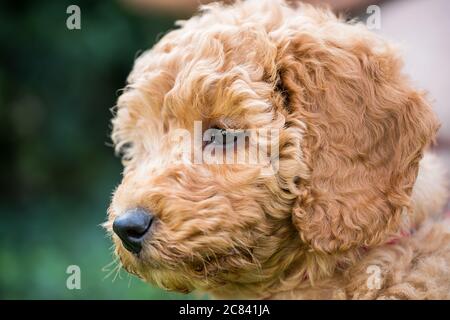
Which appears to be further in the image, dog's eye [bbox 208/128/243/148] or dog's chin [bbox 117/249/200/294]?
dog's eye [bbox 208/128/243/148]

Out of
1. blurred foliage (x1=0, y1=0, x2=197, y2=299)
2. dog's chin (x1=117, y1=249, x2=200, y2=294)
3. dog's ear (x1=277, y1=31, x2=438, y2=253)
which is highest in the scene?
blurred foliage (x1=0, y1=0, x2=197, y2=299)

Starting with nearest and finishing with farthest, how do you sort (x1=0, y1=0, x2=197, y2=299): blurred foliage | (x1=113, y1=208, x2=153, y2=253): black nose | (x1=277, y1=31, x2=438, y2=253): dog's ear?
(x1=113, y1=208, x2=153, y2=253): black nose, (x1=277, y1=31, x2=438, y2=253): dog's ear, (x1=0, y1=0, x2=197, y2=299): blurred foliage

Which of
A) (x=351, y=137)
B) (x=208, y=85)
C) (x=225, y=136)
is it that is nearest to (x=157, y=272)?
(x=225, y=136)

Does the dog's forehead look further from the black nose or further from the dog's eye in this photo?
the black nose

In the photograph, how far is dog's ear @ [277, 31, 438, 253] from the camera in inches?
121

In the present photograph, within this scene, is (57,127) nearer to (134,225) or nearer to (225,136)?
(225,136)

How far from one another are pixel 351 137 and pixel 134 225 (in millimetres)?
1103

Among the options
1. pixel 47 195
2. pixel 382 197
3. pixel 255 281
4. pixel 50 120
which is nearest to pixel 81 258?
pixel 47 195

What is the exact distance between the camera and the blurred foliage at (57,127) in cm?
754

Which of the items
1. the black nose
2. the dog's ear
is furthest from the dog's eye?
the black nose

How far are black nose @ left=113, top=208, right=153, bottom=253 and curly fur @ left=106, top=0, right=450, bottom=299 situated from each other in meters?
0.04

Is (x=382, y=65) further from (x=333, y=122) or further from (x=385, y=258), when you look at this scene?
(x=385, y=258)

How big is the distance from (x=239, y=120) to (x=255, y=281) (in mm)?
815

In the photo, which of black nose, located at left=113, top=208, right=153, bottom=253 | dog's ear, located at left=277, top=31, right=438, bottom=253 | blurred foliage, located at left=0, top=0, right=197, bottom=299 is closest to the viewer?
black nose, located at left=113, top=208, right=153, bottom=253
